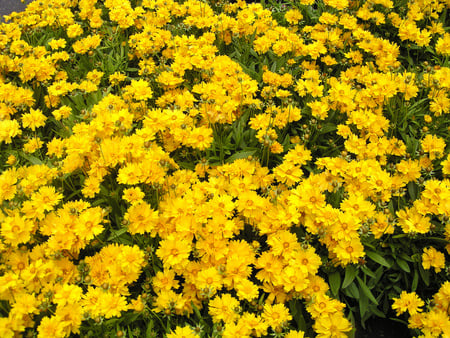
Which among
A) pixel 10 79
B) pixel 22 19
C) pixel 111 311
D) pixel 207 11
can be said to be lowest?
pixel 111 311

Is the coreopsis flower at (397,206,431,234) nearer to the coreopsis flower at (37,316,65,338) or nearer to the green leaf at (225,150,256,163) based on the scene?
the green leaf at (225,150,256,163)

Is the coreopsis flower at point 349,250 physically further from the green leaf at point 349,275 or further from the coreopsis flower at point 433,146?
the coreopsis flower at point 433,146

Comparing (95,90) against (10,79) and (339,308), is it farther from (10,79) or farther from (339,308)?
(339,308)

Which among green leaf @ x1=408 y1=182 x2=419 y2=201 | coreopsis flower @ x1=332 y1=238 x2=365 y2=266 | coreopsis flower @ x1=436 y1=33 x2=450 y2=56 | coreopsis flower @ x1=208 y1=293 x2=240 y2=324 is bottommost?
coreopsis flower @ x1=208 y1=293 x2=240 y2=324

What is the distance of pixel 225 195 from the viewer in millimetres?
2418

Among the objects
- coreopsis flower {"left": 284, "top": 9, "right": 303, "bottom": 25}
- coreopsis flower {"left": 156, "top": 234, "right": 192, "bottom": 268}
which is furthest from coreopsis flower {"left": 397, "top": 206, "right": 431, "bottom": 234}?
coreopsis flower {"left": 284, "top": 9, "right": 303, "bottom": 25}

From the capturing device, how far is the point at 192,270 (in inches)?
88.7

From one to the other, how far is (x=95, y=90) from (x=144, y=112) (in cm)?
51

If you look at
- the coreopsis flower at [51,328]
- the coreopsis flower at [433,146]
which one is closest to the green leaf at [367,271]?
the coreopsis flower at [433,146]

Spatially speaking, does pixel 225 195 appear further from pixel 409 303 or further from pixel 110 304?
pixel 409 303

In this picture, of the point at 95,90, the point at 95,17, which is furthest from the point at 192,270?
the point at 95,17

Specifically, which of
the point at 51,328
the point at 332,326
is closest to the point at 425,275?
the point at 332,326

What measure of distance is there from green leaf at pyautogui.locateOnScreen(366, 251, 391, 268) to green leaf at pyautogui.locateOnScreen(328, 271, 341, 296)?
0.74ft

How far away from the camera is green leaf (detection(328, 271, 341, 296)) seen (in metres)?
2.34
